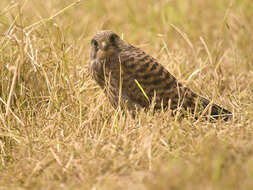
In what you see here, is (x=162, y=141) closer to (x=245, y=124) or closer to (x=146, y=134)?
(x=146, y=134)

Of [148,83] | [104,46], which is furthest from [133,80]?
[104,46]

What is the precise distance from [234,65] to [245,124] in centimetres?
168

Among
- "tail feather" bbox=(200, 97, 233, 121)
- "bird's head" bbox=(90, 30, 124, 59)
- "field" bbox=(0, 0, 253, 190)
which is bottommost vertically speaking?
"tail feather" bbox=(200, 97, 233, 121)

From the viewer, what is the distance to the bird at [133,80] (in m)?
3.39

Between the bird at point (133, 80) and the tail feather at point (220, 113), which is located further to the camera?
the bird at point (133, 80)

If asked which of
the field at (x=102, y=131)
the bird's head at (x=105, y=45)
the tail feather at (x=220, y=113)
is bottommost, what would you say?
the tail feather at (x=220, y=113)

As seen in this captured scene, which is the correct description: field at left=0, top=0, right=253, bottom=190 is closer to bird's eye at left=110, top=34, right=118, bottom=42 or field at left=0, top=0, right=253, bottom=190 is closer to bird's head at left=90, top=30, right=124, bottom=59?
bird's head at left=90, top=30, right=124, bottom=59

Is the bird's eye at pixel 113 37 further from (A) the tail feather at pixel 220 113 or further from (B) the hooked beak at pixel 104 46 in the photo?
(A) the tail feather at pixel 220 113

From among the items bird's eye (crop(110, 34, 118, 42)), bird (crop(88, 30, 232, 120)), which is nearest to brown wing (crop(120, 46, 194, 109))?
bird (crop(88, 30, 232, 120))

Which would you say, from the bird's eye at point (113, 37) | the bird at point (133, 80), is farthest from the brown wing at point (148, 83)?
the bird's eye at point (113, 37)

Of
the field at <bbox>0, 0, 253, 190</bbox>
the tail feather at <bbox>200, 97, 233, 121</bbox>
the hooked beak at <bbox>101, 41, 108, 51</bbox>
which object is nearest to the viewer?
the field at <bbox>0, 0, 253, 190</bbox>

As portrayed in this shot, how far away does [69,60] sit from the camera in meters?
3.93

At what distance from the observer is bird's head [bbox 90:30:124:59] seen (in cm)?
340

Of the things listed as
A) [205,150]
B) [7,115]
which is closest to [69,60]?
[7,115]
